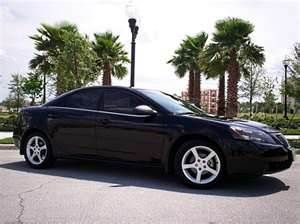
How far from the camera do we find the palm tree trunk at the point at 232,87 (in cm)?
2100

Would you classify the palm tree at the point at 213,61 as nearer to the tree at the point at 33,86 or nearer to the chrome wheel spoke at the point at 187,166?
the tree at the point at 33,86

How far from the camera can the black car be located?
5457mm

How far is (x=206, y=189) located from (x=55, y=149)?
2631mm

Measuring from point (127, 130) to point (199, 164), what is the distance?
1171mm

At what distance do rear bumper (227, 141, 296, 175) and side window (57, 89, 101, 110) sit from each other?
7.63ft

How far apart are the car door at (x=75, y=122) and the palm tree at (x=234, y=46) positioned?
48.5 feet

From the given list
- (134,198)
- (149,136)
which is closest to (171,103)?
(149,136)

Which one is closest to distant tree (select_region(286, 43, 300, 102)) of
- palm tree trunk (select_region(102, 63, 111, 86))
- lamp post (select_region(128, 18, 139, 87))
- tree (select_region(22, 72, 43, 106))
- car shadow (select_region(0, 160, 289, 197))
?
lamp post (select_region(128, 18, 139, 87))

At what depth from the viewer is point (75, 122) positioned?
657 centimetres

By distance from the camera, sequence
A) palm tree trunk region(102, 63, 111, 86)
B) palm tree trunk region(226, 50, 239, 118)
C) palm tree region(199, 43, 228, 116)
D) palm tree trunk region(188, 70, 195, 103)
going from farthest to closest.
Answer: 1. palm tree trunk region(188, 70, 195, 103)
2. palm tree trunk region(102, 63, 111, 86)
3. palm tree region(199, 43, 228, 116)
4. palm tree trunk region(226, 50, 239, 118)

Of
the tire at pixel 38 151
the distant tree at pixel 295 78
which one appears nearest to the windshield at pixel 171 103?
the tire at pixel 38 151

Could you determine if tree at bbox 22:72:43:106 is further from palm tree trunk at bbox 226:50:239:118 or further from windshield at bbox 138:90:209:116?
windshield at bbox 138:90:209:116

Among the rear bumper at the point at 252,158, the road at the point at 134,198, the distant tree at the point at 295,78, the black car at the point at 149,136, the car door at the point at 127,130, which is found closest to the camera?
the road at the point at 134,198

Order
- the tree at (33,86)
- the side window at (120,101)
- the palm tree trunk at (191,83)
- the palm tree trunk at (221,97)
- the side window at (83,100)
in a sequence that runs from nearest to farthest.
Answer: the side window at (120,101) → the side window at (83,100) → the palm tree trunk at (221,97) → the tree at (33,86) → the palm tree trunk at (191,83)
